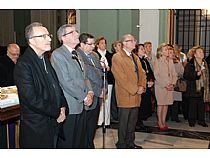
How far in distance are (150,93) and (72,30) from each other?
2442 mm

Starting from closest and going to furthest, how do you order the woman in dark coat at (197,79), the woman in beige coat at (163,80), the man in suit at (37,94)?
the man in suit at (37,94) → the woman in beige coat at (163,80) → the woman in dark coat at (197,79)

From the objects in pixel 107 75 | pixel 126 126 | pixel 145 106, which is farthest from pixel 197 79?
pixel 126 126

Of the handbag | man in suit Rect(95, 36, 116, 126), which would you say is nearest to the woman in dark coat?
the handbag

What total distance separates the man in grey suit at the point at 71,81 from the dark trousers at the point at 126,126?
0.76m

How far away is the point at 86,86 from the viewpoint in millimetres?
3191

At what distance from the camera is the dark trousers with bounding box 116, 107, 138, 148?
12.5ft

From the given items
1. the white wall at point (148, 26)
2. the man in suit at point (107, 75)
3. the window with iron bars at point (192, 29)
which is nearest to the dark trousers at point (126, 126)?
the man in suit at point (107, 75)

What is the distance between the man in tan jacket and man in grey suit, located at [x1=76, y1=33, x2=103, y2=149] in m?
0.24

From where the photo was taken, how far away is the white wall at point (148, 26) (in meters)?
7.35

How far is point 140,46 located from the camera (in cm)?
497

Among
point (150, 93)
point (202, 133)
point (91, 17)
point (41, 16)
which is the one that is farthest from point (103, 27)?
point (202, 133)

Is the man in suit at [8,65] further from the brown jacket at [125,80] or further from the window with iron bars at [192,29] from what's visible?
the window with iron bars at [192,29]

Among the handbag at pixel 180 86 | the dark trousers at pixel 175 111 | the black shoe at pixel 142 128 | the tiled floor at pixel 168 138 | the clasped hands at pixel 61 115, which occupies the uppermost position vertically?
the handbag at pixel 180 86
